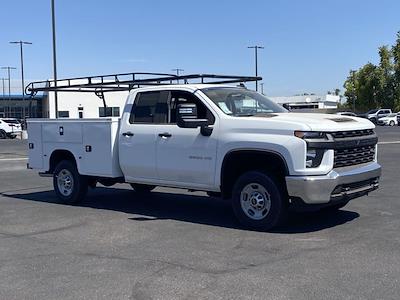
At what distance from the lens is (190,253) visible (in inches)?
259

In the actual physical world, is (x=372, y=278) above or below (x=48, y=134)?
below

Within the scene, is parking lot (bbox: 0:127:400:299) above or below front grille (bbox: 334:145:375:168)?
below

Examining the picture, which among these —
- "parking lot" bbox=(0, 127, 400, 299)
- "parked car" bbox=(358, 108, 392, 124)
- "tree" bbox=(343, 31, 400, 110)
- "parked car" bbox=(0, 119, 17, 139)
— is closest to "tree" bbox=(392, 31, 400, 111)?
"tree" bbox=(343, 31, 400, 110)

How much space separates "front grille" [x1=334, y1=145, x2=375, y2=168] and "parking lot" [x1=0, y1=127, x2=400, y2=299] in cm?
91

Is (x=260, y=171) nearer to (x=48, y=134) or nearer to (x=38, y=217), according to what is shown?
(x=38, y=217)

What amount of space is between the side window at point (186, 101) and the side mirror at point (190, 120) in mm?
104

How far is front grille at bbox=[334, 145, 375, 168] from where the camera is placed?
7438mm

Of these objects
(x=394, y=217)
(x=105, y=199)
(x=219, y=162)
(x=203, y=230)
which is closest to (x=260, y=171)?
(x=219, y=162)

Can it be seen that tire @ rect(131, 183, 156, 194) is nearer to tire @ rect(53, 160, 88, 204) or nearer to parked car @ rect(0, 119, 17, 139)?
tire @ rect(53, 160, 88, 204)

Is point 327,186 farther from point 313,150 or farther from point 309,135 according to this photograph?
point 309,135

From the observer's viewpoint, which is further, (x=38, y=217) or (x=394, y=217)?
(x=38, y=217)

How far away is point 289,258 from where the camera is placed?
20.5 ft

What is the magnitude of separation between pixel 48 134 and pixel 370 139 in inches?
239

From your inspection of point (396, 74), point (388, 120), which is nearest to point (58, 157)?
point (388, 120)
